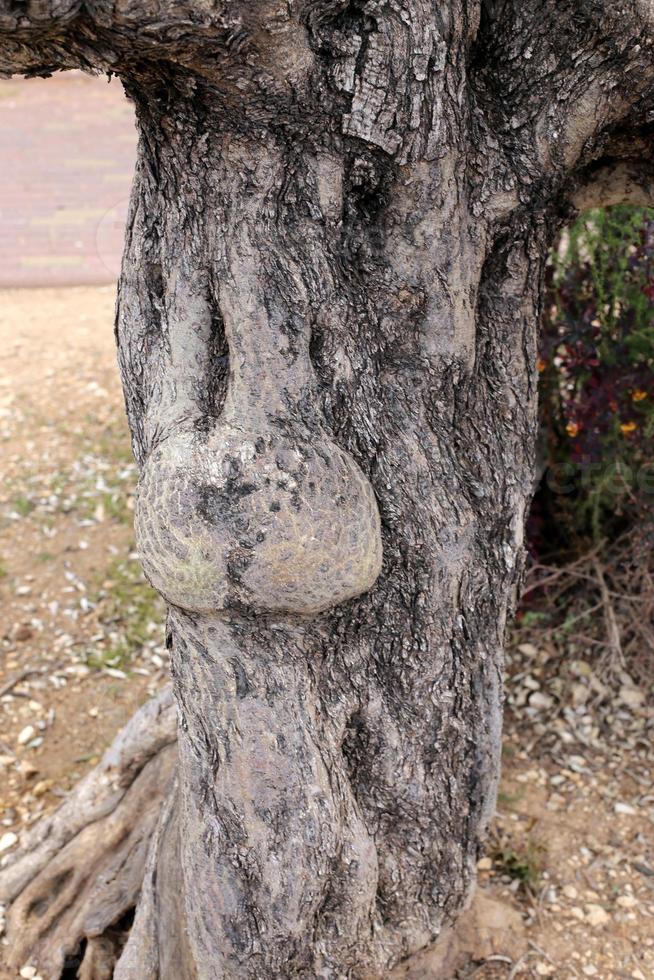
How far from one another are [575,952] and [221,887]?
107 cm

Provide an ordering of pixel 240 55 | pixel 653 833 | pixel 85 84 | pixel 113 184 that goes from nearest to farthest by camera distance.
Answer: pixel 240 55, pixel 653 833, pixel 113 184, pixel 85 84

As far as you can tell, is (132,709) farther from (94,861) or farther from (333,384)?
(333,384)

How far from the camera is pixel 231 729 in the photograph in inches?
68.5

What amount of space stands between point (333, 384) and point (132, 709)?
2018 millimetres

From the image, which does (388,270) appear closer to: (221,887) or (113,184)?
(221,887)

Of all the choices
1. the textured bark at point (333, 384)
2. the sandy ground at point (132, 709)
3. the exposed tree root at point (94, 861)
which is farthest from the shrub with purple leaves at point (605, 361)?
the exposed tree root at point (94, 861)

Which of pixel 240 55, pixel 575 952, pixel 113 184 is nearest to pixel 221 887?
pixel 575 952

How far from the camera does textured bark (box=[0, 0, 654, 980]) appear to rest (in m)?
1.48

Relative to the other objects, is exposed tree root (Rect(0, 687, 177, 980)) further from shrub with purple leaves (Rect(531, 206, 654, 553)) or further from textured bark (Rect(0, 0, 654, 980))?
shrub with purple leaves (Rect(531, 206, 654, 553))

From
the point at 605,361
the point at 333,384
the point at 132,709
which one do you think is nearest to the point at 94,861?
the point at 132,709

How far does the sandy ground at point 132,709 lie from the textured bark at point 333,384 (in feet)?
2.38

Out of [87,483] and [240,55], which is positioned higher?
[240,55]

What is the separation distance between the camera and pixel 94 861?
2.60 meters

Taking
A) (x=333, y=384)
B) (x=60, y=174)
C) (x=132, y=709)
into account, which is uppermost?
(x=60, y=174)
